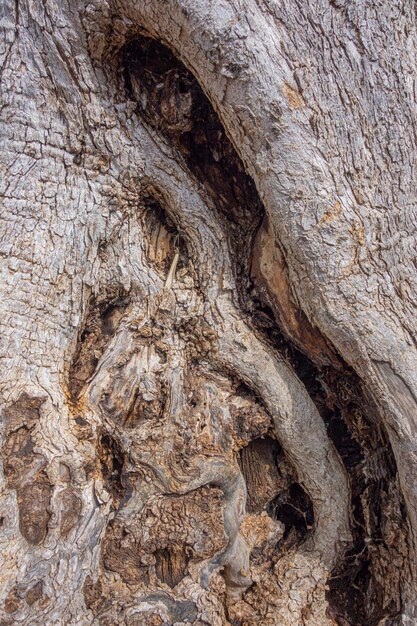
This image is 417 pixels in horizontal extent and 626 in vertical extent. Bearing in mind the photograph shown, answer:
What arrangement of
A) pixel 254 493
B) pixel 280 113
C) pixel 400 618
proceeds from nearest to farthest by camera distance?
pixel 280 113 → pixel 400 618 → pixel 254 493

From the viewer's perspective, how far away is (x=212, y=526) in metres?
2.08

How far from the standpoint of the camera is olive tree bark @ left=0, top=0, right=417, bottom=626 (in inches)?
73.7

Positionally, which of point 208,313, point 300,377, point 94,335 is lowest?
point 94,335

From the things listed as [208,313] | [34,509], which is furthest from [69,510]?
[208,313]

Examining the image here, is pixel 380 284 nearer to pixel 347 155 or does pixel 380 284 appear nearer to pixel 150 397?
pixel 347 155

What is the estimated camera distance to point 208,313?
86.1 inches

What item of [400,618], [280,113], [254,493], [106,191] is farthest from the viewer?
[254,493]

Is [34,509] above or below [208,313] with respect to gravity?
below

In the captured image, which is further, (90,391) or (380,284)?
(90,391)

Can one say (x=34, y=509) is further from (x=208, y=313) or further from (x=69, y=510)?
(x=208, y=313)

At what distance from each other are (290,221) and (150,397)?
2.98 ft

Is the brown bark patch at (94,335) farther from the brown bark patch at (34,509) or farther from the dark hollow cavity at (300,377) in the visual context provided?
the dark hollow cavity at (300,377)

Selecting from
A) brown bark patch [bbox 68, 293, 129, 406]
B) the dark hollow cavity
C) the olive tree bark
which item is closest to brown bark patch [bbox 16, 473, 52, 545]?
the olive tree bark

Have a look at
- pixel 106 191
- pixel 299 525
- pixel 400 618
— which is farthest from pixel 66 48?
pixel 400 618
